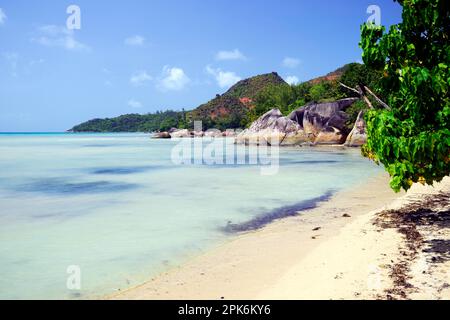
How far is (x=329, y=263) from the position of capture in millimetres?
5043

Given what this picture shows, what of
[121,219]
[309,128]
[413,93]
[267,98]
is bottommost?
[121,219]

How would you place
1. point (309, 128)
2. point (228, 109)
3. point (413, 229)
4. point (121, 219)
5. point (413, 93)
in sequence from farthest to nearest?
point (228, 109) < point (309, 128) < point (121, 219) < point (413, 229) < point (413, 93)

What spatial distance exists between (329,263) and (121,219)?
5617mm

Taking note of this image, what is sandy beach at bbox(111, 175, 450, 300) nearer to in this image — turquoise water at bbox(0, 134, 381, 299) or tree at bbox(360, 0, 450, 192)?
turquoise water at bbox(0, 134, 381, 299)

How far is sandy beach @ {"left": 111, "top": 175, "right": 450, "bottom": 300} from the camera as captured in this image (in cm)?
416

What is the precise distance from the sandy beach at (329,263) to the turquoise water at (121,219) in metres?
0.70

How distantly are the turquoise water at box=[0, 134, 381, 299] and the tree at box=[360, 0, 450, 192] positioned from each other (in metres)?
3.75

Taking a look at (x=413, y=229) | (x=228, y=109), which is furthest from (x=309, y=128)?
(x=228, y=109)

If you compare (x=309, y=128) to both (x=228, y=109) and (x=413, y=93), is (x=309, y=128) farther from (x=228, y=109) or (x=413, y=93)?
(x=228, y=109)

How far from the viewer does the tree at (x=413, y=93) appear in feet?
13.2

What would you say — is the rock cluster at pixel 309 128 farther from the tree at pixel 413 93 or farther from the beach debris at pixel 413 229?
the tree at pixel 413 93

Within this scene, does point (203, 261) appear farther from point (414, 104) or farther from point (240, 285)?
point (414, 104)

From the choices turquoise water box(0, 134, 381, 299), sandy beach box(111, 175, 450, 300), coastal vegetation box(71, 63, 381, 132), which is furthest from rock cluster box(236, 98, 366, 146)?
sandy beach box(111, 175, 450, 300)
